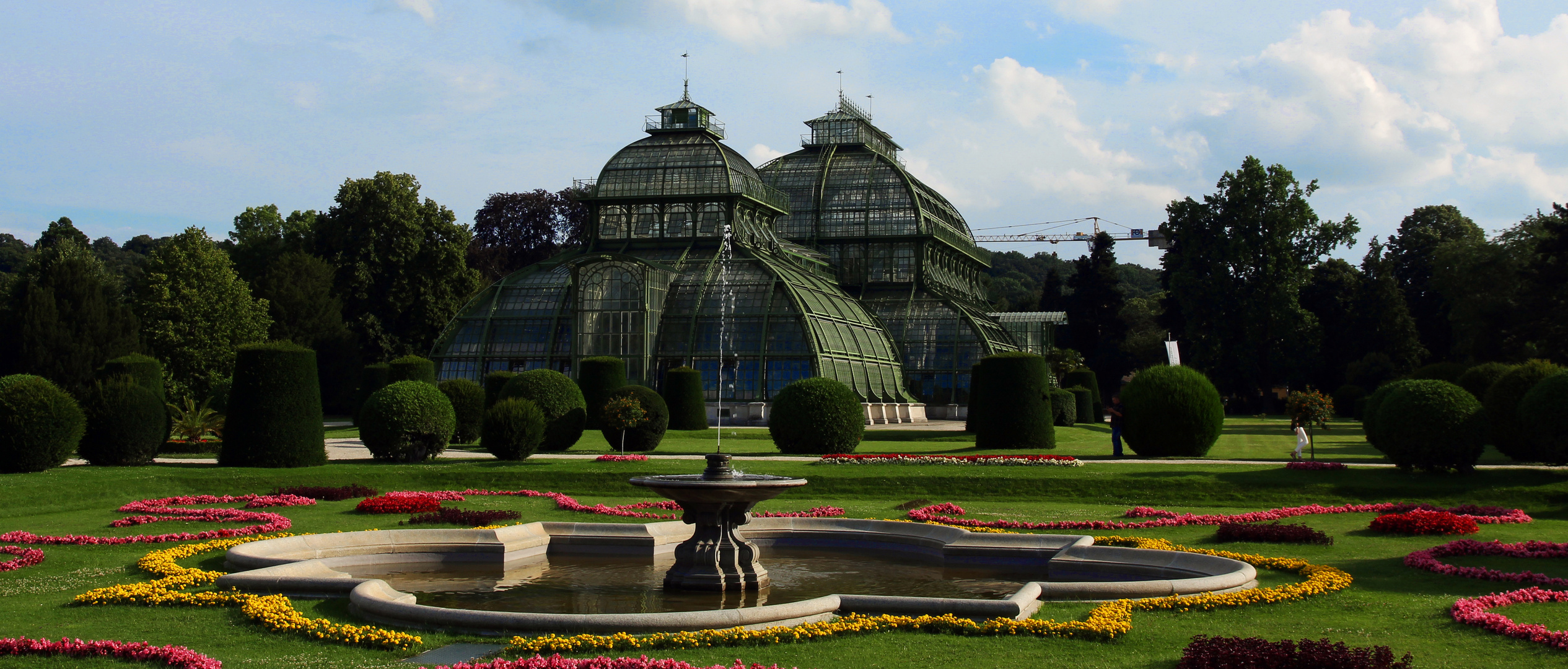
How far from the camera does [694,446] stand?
37031mm

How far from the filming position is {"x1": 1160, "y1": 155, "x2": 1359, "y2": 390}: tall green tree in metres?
74.8

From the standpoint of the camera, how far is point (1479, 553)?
1577 centimetres

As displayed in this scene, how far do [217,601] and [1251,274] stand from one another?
242ft

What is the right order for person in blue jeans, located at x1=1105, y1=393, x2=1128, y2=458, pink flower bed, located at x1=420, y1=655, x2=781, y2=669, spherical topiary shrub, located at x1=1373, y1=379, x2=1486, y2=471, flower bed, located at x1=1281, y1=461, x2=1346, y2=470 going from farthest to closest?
person in blue jeans, located at x1=1105, y1=393, x2=1128, y2=458 < flower bed, located at x1=1281, y1=461, x2=1346, y2=470 < spherical topiary shrub, located at x1=1373, y1=379, x2=1486, y2=471 < pink flower bed, located at x1=420, y1=655, x2=781, y2=669

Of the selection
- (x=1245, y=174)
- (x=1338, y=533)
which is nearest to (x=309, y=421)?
(x=1338, y=533)

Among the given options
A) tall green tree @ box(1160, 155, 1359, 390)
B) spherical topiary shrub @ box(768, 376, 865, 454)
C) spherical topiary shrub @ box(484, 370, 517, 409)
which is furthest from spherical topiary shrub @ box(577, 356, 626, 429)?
tall green tree @ box(1160, 155, 1359, 390)

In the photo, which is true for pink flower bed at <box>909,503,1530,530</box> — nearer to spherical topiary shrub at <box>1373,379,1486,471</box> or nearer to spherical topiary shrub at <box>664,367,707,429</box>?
spherical topiary shrub at <box>1373,379,1486,471</box>

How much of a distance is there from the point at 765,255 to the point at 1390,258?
58237mm

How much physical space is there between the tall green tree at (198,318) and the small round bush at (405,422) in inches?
1107

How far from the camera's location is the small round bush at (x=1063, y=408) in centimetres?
5428

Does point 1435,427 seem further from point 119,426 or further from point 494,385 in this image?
point 119,426

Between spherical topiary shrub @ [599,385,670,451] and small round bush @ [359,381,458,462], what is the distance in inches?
204

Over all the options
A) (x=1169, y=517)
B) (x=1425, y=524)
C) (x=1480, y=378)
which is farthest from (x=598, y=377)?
(x=1480, y=378)

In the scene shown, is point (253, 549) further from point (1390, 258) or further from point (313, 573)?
point (1390, 258)
